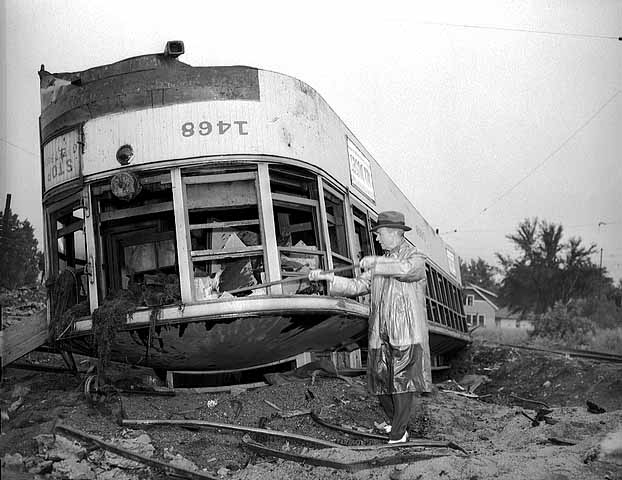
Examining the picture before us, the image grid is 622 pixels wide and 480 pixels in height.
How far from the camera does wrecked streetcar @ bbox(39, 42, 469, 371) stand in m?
6.13

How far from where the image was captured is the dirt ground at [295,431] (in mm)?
4094

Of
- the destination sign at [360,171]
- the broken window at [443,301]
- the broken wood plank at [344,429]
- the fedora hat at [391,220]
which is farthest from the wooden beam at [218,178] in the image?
the broken window at [443,301]

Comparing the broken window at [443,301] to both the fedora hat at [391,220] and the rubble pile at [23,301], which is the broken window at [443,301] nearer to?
the fedora hat at [391,220]

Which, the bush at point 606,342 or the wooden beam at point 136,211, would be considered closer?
the wooden beam at point 136,211

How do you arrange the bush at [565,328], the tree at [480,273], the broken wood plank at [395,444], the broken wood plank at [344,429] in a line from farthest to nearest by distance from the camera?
1. the tree at [480,273]
2. the bush at [565,328]
3. the broken wood plank at [344,429]
4. the broken wood plank at [395,444]

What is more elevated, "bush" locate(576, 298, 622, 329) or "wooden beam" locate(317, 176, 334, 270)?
"wooden beam" locate(317, 176, 334, 270)

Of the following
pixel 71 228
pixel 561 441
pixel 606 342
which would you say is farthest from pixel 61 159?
pixel 606 342

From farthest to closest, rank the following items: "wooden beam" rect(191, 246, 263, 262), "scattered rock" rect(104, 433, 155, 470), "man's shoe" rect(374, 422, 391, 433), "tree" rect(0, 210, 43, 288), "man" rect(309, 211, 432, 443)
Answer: "tree" rect(0, 210, 43, 288)
"wooden beam" rect(191, 246, 263, 262)
"man's shoe" rect(374, 422, 391, 433)
"man" rect(309, 211, 432, 443)
"scattered rock" rect(104, 433, 155, 470)

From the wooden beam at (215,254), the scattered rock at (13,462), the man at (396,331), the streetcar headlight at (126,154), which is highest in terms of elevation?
the streetcar headlight at (126,154)

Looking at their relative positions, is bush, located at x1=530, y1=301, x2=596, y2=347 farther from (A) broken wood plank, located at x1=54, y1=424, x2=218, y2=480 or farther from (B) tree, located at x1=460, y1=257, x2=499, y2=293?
(B) tree, located at x1=460, y1=257, x2=499, y2=293

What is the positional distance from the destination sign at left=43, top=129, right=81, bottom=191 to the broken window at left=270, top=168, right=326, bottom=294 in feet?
6.55

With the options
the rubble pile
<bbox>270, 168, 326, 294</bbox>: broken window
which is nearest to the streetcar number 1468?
<bbox>270, 168, 326, 294</bbox>: broken window

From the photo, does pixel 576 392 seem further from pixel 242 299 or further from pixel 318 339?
pixel 242 299

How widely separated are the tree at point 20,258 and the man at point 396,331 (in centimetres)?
453
